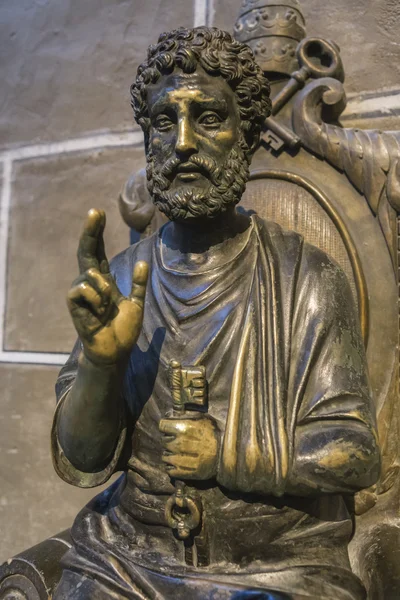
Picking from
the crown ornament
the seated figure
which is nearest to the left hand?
the seated figure

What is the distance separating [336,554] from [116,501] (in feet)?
1.37

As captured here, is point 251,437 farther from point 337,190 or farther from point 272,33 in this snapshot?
point 272,33

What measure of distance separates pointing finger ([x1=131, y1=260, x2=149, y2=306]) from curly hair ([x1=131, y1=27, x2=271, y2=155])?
314 mm

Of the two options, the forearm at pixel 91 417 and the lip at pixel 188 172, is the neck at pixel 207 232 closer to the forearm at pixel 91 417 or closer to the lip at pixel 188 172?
the lip at pixel 188 172

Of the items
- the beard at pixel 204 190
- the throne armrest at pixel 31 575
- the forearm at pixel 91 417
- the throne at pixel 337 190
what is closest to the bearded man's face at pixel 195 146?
the beard at pixel 204 190

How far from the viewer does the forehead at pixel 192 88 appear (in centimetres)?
94

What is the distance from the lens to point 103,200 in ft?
5.89

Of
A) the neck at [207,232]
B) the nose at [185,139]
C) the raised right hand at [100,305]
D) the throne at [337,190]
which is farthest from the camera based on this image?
the throne at [337,190]

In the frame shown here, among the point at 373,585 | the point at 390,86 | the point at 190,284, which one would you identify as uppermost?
the point at 390,86

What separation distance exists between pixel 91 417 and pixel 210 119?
550mm

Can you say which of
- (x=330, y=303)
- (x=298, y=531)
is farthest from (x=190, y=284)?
(x=298, y=531)

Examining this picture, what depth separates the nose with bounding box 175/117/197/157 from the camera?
3.05 feet

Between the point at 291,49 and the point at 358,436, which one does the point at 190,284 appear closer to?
the point at 358,436

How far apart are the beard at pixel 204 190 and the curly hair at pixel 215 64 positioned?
0.08m
